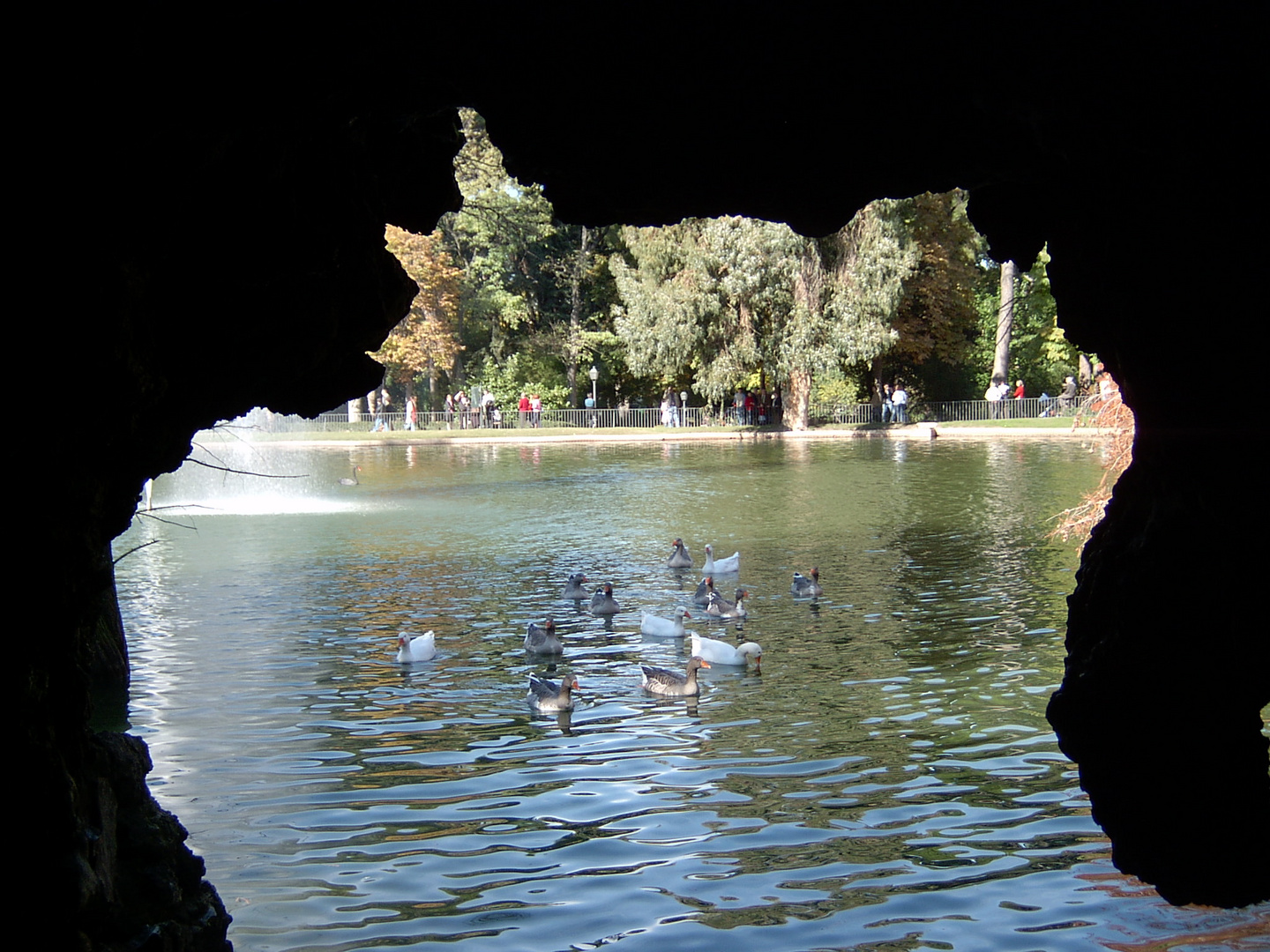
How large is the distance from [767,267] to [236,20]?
164 ft

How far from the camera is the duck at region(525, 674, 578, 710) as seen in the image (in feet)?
42.3

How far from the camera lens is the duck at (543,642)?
15.0 metres

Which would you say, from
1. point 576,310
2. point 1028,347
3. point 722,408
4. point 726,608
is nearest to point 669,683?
point 726,608

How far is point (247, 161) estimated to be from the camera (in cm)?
605

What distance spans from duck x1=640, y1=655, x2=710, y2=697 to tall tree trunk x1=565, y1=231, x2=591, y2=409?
56.1 meters

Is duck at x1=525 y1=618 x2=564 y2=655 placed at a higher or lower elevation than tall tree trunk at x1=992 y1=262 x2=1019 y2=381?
lower

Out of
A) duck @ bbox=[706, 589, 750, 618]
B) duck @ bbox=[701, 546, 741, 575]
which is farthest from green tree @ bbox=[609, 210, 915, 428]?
duck @ bbox=[706, 589, 750, 618]

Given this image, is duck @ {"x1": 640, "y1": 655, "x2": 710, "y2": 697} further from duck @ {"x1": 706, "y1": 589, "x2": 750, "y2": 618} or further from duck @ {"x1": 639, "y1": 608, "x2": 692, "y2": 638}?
duck @ {"x1": 706, "y1": 589, "x2": 750, "y2": 618}

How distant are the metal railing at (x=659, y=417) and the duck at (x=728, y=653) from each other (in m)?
40.3

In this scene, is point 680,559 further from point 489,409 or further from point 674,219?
point 489,409

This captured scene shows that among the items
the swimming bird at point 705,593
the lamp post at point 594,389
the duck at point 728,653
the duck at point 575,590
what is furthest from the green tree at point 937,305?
the duck at point 728,653

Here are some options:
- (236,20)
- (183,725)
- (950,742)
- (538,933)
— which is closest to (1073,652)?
(538,933)

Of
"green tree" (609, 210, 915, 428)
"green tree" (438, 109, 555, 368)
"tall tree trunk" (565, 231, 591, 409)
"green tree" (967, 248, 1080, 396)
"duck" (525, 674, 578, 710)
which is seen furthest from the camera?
"tall tree trunk" (565, 231, 591, 409)

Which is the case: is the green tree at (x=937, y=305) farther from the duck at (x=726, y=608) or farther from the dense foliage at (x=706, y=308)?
the duck at (x=726, y=608)
